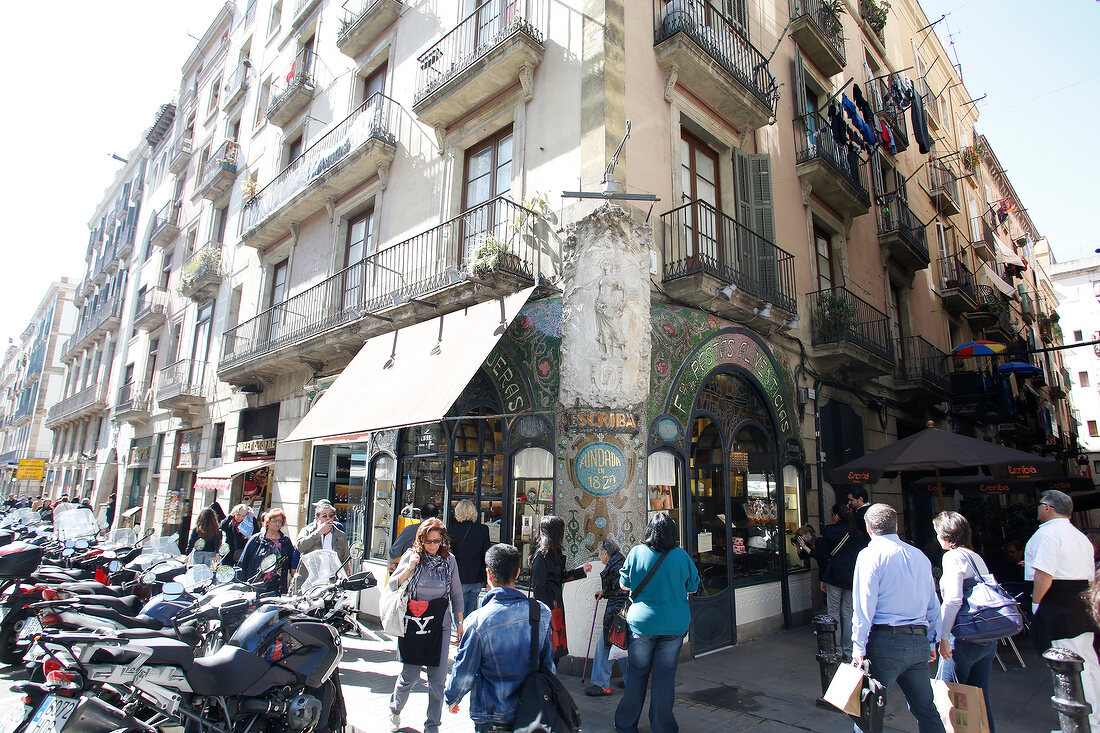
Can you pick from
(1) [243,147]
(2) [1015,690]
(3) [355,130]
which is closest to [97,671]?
(2) [1015,690]

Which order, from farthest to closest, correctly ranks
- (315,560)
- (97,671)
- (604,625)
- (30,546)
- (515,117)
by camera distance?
1. (515,117)
2. (30,546)
3. (604,625)
4. (315,560)
5. (97,671)

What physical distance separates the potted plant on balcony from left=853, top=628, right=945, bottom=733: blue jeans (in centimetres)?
772

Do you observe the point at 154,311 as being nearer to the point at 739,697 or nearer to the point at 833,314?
the point at 833,314

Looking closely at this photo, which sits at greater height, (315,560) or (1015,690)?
(315,560)

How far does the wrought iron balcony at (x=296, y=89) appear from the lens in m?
14.7

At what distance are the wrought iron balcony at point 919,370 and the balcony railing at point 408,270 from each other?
10256 mm

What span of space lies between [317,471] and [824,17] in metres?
14.5

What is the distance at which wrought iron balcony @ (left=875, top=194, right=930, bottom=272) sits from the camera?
14227 mm

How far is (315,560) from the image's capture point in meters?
5.09

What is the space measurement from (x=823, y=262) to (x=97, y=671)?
504 inches

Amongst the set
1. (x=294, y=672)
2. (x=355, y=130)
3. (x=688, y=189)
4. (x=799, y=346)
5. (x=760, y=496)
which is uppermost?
(x=355, y=130)

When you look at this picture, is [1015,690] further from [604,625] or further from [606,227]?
[606,227]

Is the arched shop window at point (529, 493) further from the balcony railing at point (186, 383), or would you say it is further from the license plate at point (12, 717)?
the balcony railing at point (186, 383)

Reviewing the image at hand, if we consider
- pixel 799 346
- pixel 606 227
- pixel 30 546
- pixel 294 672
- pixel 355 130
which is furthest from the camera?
pixel 355 130
